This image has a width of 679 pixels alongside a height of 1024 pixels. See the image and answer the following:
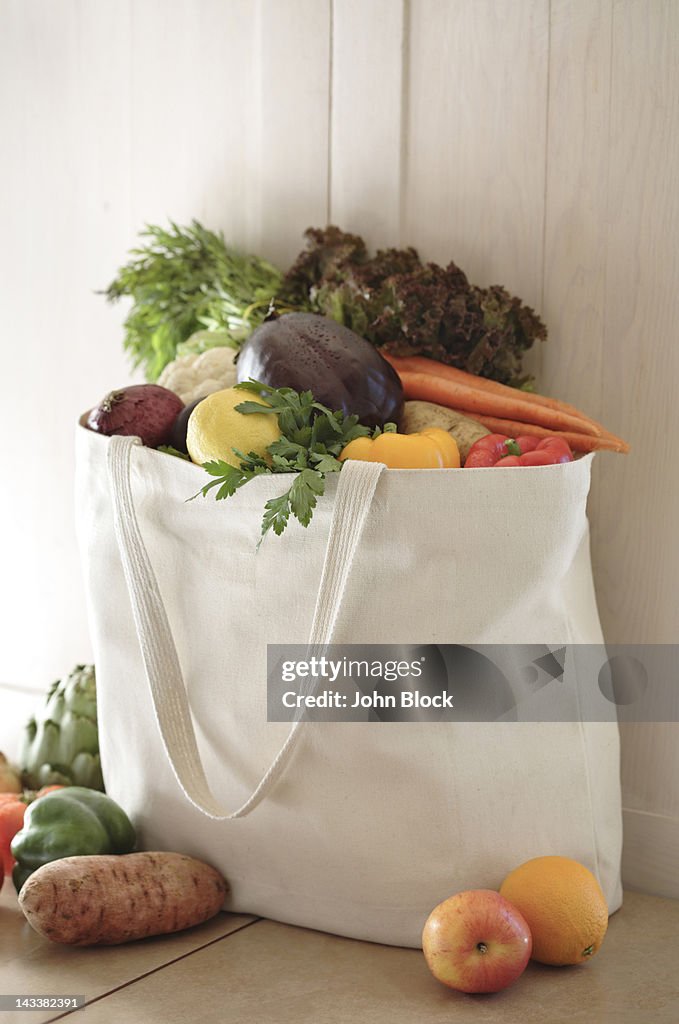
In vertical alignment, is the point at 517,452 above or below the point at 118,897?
above

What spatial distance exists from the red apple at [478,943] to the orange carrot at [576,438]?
486mm

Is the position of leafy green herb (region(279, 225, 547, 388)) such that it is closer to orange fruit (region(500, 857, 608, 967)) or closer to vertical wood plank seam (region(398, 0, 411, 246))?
vertical wood plank seam (region(398, 0, 411, 246))

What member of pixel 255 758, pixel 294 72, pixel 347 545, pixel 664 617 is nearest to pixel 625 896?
pixel 664 617

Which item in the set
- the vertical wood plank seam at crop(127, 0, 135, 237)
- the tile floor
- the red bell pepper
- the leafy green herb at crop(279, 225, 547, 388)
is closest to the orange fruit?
the tile floor

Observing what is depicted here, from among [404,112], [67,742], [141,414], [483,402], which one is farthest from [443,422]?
[67,742]


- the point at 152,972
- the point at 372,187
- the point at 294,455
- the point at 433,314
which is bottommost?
the point at 152,972

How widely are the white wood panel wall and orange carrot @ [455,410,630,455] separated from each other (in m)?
0.12

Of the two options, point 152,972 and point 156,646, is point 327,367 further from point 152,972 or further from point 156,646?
point 152,972

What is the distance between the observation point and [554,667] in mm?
1111

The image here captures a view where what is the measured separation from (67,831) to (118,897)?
0.43 ft

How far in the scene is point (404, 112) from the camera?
4.69 feet

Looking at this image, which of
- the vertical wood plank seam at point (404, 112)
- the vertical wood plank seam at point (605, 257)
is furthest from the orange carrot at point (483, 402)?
the vertical wood plank seam at point (404, 112)

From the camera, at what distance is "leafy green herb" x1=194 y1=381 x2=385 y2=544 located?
40.9 inches

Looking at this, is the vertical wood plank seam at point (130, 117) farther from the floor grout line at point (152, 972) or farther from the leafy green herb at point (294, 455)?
the floor grout line at point (152, 972)
